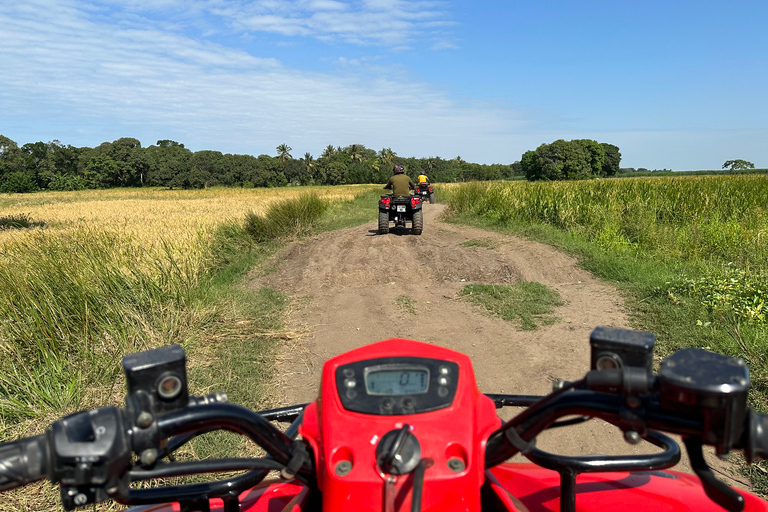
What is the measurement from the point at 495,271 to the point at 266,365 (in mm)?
4958

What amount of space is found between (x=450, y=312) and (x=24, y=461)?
266 inches

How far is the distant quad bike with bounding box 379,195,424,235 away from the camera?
1435 cm

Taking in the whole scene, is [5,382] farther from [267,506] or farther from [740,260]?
[740,260]

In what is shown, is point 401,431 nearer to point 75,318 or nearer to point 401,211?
point 75,318

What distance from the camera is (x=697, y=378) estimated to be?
2.93 feet

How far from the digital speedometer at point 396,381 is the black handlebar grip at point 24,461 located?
2.01 feet

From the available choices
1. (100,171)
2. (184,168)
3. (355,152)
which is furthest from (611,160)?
(100,171)

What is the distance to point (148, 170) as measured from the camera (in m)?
83.0

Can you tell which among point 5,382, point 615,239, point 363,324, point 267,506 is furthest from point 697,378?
point 615,239

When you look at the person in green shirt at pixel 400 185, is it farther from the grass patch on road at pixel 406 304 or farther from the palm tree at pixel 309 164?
the palm tree at pixel 309 164

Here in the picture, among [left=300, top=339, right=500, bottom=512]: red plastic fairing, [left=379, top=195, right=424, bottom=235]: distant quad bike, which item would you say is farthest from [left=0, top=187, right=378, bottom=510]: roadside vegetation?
[left=379, top=195, right=424, bottom=235]: distant quad bike

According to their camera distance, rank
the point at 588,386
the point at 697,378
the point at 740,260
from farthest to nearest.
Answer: the point at 740,260 < the point at 588,386 < the point at 697,378

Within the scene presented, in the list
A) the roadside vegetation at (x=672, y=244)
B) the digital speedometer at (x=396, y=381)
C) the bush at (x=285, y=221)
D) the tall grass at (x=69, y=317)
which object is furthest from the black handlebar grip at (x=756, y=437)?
the bush at (x=285, y=221)

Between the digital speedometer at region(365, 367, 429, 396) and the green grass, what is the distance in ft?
18.6
